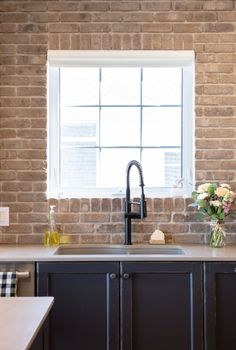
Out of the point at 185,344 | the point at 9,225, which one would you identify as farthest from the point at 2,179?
the point at 185,344

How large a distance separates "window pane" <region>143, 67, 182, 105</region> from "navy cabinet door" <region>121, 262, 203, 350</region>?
1.20m

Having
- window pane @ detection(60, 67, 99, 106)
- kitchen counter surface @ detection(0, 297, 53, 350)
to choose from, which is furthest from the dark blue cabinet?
window pane @ detection(60, 67, 99, 106)

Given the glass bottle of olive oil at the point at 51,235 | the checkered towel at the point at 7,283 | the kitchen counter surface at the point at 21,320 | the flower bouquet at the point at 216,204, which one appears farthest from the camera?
the glass bottle of olive oil at the point at 51,235

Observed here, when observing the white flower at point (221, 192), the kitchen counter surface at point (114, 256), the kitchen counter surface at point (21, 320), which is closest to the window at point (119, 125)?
the white flower at point (221, 192)

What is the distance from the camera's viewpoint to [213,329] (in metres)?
2.41

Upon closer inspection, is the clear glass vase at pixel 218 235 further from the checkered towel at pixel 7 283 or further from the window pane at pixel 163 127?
the checkered towel at pixel 7 283

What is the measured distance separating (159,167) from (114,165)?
0.31 meters

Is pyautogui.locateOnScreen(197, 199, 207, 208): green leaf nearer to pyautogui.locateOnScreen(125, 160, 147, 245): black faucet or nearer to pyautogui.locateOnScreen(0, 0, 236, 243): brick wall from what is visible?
pyautogui.locateOnScreen(0, 0, 236, 243): brick wall

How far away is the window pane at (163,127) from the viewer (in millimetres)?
3104

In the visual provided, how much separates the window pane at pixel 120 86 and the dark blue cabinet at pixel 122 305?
1.19 m

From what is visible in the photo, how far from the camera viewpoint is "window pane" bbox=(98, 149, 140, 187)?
3.10 m

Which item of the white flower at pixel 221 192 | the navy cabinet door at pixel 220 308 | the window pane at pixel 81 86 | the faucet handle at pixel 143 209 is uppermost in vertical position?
the window pane at pixel 81 86

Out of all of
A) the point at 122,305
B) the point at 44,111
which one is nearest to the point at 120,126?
the point at 44,111

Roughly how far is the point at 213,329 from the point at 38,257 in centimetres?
100
